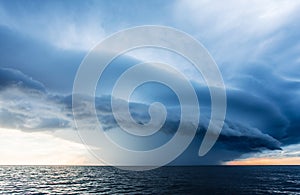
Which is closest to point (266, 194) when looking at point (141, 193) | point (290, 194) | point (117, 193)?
point (290, 194)

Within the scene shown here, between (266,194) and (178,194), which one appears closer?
(178,194)

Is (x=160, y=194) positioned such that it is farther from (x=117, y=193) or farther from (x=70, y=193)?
(x=70, y=193)

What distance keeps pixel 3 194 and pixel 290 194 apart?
78137 millimetres

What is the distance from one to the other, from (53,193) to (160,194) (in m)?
28.2

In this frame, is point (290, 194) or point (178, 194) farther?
point (290, 194)

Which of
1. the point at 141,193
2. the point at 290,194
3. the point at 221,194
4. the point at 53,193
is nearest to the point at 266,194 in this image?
the point at 290,194

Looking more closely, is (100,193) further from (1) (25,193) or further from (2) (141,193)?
(1) (25,193)

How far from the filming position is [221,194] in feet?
214

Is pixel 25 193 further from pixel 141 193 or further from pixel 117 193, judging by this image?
pixel 141 193

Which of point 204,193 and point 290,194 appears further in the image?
point 290,194

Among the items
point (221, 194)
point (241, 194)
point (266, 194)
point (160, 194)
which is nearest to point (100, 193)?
point (160, 194)

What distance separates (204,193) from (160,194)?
11702mm

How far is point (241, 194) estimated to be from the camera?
67062 millimetres

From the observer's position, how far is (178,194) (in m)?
64.1
